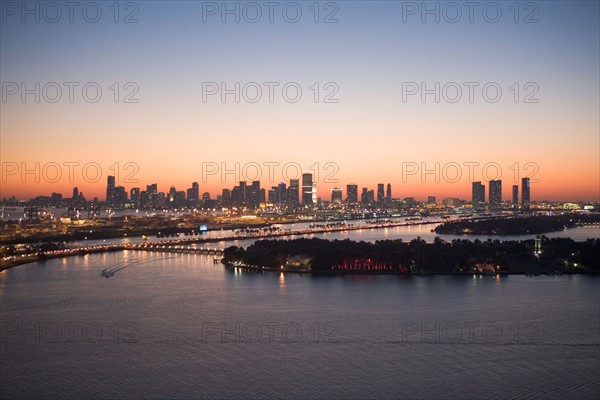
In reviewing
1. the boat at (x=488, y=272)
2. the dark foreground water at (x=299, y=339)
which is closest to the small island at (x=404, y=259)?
the boat at (x=488, y=272)

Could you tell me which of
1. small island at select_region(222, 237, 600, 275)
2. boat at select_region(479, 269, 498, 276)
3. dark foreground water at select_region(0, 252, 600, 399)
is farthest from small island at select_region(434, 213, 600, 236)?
dark foreground water at select_region(0, 252, 600, 399)

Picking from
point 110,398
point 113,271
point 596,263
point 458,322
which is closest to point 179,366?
point 110,398

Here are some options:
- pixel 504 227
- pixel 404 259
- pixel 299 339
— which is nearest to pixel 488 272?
pixel 404 259

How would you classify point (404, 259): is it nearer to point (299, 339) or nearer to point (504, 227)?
point (299, 339)

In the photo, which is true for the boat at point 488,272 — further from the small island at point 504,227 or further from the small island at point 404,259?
the small island at point 504,227

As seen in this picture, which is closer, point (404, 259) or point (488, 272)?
point (488, 272)

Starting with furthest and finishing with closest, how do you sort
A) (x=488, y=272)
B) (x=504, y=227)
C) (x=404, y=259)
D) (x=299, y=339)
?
(x=504, y=227) < (x=404, y=259) < (x=488, y=272) < (x=299, y=339)

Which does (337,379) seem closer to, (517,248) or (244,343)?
(244,343)

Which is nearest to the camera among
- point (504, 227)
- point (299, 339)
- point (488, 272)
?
point (299, 339)
